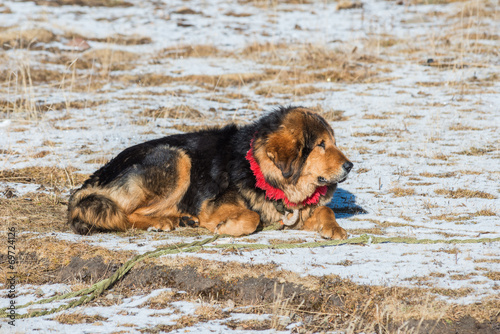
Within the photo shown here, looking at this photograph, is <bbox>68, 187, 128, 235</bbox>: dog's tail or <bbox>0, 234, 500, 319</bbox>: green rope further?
<bbox>68, 187, 128, 235</bbox>: dog's tail

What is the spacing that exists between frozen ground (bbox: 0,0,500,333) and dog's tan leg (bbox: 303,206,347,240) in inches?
6.4

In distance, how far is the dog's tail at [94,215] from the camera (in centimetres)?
506

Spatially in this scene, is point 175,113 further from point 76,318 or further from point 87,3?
point 87,3

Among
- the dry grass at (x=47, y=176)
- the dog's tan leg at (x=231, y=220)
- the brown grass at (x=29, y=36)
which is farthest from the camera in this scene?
the brown grass at (x=29, y=36)

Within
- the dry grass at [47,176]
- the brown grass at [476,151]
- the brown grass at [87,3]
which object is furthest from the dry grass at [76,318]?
the brown grass at [87,3]

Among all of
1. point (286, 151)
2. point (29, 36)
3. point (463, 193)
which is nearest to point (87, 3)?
point (29, 36)

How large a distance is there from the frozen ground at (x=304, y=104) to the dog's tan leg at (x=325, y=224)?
0.16m

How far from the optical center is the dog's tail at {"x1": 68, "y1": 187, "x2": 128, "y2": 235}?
16.6 ft

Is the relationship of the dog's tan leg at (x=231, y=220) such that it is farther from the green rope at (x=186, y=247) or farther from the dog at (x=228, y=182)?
the green rope at (x=186, y=247)

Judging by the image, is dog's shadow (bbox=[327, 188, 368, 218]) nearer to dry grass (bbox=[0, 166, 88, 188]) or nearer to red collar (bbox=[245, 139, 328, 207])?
red collar (bbox=[245, 139, 328, 207])

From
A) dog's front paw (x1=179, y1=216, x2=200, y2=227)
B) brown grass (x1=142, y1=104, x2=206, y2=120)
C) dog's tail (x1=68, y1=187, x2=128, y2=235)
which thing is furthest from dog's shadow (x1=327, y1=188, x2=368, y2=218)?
brown grass (x1=142, y1=104, x2=206, y2=120)

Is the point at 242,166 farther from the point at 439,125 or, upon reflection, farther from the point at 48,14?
the point at 48,14

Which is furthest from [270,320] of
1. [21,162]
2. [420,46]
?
[420,46]

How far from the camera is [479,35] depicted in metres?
14.3
